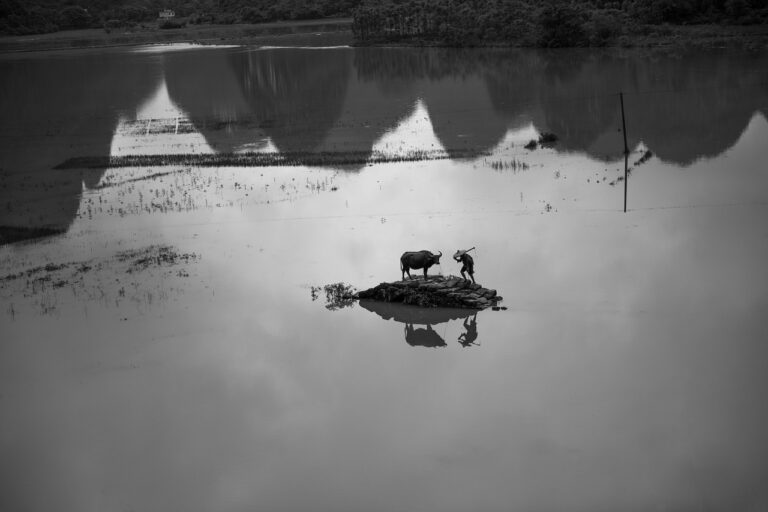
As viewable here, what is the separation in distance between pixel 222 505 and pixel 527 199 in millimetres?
9510

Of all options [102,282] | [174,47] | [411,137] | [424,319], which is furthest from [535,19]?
[424,319]

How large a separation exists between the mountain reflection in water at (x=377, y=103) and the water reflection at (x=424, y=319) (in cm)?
785

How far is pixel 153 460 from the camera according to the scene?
26.8 feet

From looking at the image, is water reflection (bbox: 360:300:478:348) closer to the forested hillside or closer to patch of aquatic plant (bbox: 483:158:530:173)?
patch of aquatic plant (bbox: 483:158:530:173)

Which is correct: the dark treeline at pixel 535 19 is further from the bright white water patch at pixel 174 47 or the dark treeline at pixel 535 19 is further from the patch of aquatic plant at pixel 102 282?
the patch of aquatic plant at pixel 102 282

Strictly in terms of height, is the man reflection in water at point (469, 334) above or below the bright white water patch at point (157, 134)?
below

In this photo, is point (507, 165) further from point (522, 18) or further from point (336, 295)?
point (522, 18)

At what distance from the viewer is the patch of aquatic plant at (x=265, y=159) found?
66.9 feet

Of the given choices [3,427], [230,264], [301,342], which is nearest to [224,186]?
[230,264]

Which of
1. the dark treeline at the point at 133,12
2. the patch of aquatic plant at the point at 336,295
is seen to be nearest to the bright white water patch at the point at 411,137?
the patch of aquatic plant at the point at 336,295

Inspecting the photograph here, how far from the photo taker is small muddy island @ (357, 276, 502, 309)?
428 inches

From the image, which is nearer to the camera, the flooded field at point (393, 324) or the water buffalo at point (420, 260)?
the flooded field at point (393, 324)

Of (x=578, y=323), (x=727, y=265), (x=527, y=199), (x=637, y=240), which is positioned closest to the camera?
(x=578, y=323)

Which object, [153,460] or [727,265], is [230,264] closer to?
[153,460]
